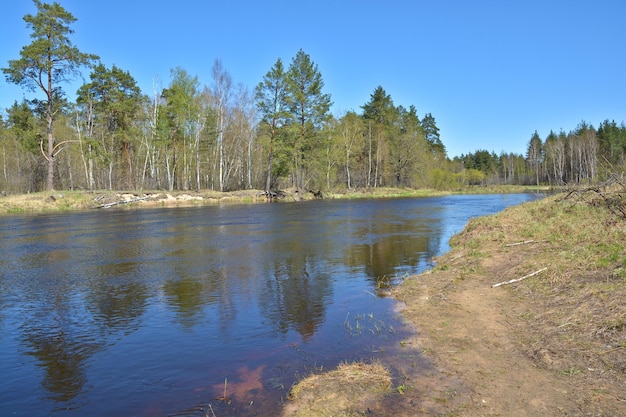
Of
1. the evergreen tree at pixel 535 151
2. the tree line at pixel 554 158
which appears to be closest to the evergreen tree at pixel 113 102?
the tree line at pixel 554 158

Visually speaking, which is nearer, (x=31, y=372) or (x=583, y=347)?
(x=583, y=347)

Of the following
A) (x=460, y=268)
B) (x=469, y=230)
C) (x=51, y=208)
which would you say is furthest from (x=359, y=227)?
(x=51, y=208)

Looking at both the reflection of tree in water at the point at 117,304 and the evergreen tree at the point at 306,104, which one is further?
the evergreen tree at the point at 306,104

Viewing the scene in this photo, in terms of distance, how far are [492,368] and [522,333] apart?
1548 millimetres

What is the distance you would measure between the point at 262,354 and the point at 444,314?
3.96m

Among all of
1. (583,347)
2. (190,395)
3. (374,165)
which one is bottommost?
(190,395)

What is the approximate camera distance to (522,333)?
22.9 ft

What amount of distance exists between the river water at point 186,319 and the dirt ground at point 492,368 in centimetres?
92

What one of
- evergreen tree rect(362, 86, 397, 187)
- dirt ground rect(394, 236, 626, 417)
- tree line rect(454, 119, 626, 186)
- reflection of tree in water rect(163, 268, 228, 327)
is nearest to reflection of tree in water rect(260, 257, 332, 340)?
reflection of tree in water rect(163, 268, 228, 327)

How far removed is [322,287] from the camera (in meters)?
11.7

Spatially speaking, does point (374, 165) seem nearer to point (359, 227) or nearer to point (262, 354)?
point (359, 227)

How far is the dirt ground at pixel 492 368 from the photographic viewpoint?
472 centimetres

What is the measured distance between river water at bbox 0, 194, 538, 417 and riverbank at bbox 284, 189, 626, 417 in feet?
3.15

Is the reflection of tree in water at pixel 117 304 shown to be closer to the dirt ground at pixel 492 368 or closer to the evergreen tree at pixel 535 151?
the dirt ground at pixel 492 368
